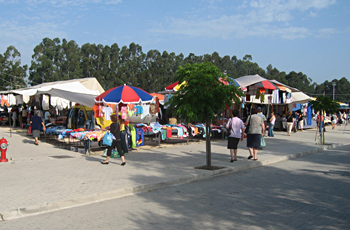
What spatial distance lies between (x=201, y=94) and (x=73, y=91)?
13.2 m

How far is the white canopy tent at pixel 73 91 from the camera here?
17.3 metres

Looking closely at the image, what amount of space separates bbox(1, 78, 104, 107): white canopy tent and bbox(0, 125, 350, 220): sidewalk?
299 centimetres

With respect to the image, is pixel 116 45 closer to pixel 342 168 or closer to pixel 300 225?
pixel 342 168

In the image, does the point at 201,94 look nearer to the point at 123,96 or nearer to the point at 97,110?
the point at 123,96

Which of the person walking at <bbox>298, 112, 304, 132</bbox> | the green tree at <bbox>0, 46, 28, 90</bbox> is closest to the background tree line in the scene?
the green tree at <bbox>0, 46, 28, 90</bbox>

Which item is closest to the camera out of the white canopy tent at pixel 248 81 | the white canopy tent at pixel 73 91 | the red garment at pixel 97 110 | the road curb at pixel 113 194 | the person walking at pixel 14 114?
the road curb at pixel 113 194

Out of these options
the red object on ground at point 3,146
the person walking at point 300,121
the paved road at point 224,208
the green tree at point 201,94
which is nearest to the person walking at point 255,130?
the green tree at point 201,94

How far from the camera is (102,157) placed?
13.0 m

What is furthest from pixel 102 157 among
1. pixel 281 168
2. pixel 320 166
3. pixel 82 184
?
pixel 320 166

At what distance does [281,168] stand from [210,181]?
348 centimetres

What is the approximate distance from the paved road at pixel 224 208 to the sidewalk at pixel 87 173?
1.03 ft

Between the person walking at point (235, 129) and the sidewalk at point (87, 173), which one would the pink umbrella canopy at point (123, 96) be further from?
the person walking at point (235, 129)

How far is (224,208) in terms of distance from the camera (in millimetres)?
6496

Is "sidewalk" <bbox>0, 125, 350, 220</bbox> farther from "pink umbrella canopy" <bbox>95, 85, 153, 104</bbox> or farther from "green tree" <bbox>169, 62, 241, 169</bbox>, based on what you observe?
"pink umbrella canopy" <bbox>95, 85, 153, 104</bbox>
